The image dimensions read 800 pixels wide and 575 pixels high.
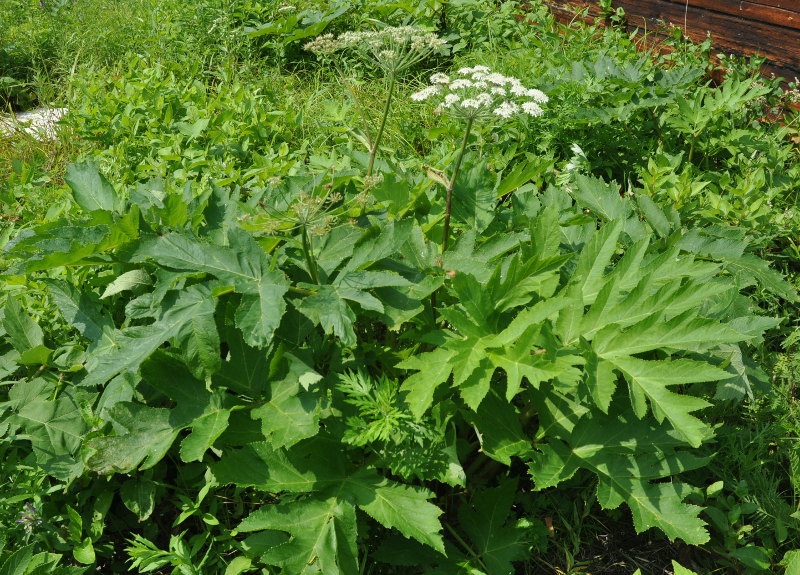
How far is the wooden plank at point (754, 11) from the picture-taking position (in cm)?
404

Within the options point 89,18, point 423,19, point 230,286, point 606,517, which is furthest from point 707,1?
point 89,18

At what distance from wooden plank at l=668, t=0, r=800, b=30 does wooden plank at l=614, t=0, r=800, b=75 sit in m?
0.03

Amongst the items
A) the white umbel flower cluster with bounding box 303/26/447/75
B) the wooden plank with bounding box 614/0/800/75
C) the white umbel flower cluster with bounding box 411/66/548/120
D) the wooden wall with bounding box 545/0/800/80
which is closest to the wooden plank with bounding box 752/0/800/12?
the wooden wall with bounding box 545/0/800/80

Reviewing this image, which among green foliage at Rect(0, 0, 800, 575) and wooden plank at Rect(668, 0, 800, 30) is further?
wooden plank at Rect(668, 0, 800, 30)

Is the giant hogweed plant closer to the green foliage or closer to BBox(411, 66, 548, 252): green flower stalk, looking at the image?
the green foliage

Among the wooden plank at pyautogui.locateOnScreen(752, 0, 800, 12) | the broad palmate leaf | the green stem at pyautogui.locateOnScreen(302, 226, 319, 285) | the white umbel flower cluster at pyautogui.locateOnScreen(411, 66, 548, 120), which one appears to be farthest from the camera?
the wooden plank at pyautogui.locateOnScreen(752, 0, 800, 12)

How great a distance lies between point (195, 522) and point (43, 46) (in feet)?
17.2

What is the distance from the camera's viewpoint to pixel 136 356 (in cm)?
179

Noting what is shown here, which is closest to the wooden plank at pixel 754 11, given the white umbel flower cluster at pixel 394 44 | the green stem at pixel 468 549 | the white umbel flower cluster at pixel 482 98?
the white umbel flower cluster at pixel 482 98

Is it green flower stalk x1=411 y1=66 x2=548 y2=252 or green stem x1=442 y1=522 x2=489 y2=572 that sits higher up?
green flower stalk x1=411 y1=66 x2=548 y2=252

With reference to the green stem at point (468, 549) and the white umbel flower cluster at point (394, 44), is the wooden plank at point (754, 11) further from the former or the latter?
the green stem at point (468, 549)

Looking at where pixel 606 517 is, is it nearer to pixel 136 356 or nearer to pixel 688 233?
pixel 688 233

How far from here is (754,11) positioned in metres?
4.23

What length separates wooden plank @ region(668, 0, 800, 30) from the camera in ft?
13.2
